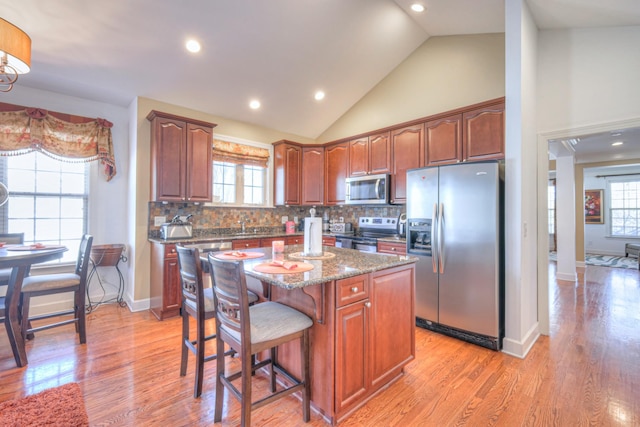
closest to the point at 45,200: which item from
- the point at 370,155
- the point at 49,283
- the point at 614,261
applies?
the point at 49,283

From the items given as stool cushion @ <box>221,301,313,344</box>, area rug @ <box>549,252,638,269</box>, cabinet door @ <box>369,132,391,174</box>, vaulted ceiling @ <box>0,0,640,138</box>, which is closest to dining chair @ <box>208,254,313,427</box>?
stool cushion @ <box>221,301,313,344</box>

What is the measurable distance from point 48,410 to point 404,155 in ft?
13.2

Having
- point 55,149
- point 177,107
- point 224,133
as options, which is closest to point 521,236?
point 224,133

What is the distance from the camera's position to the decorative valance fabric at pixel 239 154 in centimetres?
433

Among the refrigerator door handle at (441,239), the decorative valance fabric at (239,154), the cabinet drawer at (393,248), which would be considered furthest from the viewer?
the decorative valance fabric at (239,154)

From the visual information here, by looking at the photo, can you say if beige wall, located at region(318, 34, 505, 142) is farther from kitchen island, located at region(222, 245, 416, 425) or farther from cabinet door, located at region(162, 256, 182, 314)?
cabinet door, located at region(162, 256, 182, 314)

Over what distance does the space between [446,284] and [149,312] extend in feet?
11.4

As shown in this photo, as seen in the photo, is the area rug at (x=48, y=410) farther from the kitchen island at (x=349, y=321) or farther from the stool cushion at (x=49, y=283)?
the kitchen island at (x=349, y=321)

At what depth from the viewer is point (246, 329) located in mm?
1490

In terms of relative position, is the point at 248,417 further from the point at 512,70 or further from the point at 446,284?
the point at 512,70

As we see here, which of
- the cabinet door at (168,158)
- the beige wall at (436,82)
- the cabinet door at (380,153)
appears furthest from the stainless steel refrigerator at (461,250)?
the cabinet door at (168,158)

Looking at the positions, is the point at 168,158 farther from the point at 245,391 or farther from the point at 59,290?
the point at 245,391

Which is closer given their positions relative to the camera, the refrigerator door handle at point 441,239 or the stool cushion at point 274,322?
the stool cushion at point 274,322

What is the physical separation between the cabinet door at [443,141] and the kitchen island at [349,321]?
1.80m
